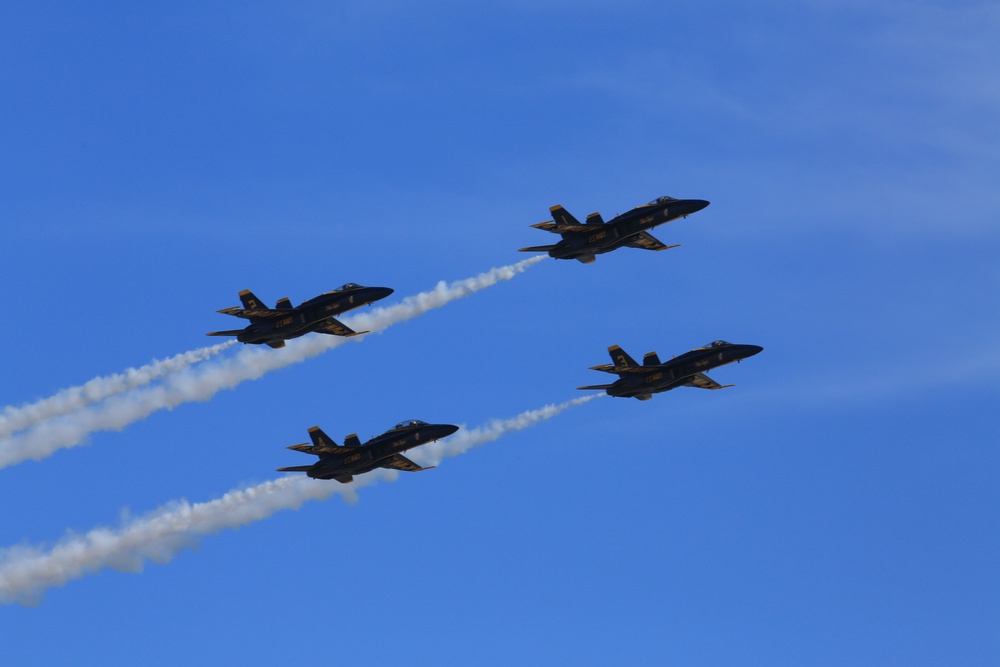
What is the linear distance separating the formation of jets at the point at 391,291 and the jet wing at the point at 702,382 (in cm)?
7

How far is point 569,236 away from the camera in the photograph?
449 ft

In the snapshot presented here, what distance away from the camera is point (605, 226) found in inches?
5413

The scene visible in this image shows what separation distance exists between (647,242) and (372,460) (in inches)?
1114

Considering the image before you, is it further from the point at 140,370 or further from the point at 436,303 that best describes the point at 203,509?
the point at 436,303

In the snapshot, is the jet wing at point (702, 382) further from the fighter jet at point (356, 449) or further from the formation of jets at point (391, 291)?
the fighter jet at point (356, 449)

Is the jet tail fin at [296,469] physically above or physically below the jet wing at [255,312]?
below

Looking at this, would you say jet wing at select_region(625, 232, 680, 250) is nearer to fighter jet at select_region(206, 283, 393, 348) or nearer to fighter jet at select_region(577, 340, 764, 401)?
fighter jet at select_region(577, 340, 764, 401)

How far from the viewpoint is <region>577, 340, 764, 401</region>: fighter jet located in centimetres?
13650

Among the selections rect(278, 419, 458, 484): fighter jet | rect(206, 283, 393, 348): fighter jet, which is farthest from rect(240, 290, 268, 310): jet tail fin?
rect(278, 419, 458, 484): fighter jet

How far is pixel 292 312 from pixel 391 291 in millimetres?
7130

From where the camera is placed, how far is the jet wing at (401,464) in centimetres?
13038

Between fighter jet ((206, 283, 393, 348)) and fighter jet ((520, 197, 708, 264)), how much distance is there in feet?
44.2

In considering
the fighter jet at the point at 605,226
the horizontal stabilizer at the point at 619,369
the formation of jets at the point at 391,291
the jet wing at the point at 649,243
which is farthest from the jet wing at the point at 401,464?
Answer: the jet wing at the point at 649,243

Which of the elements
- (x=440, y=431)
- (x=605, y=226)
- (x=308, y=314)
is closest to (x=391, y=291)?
(x=308, y=314)
